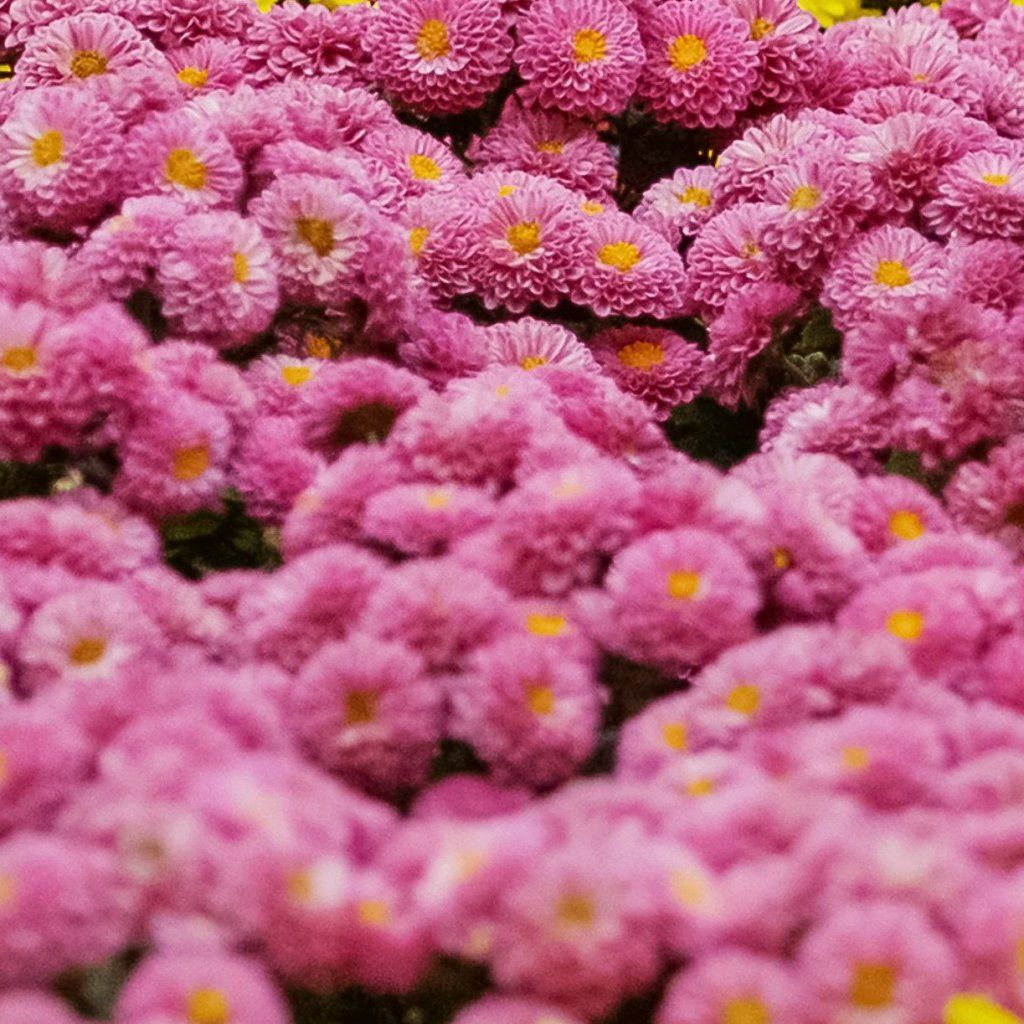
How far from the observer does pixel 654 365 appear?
1745 millimetres

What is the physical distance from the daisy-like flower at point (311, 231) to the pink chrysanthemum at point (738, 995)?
0.89 metres

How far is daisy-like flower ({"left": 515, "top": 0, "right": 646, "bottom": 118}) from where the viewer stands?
1.91 m

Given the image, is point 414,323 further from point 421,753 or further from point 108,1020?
point 108,1020

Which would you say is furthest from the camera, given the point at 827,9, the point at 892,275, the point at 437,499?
the point at 827,9

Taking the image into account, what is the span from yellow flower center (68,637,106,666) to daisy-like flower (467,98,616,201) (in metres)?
1.10

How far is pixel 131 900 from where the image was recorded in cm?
74

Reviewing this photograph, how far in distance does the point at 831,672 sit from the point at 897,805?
0.12m

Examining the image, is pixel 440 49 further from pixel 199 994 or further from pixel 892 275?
pixel 199 994

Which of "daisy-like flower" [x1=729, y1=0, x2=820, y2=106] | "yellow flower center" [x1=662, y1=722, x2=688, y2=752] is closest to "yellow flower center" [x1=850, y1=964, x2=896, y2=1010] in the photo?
"yellow flower center" [x1=662, y1=722, x2=688, y2=752]

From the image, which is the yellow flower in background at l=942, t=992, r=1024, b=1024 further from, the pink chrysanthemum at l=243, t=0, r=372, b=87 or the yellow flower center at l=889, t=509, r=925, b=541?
the pink chrysanthemum at l=243, t=0, r=372, b=87

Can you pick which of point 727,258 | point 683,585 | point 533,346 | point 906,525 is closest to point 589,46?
point 727,258

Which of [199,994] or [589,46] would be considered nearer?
[199,994]

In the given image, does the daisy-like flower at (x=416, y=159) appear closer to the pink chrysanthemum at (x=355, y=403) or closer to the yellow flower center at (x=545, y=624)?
the pink chrysanthemum at (x=355, y=403)

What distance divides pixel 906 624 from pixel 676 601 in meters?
0.14
